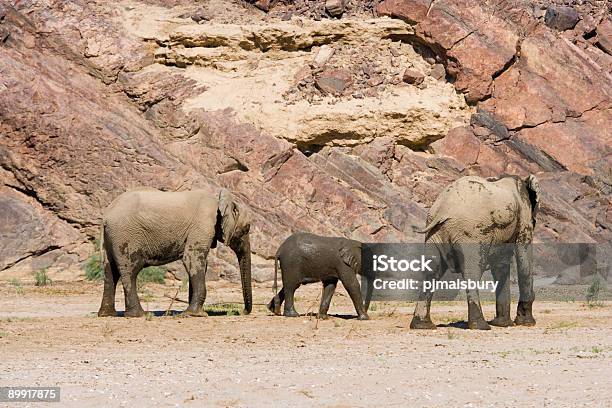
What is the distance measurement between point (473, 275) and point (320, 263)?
346cm

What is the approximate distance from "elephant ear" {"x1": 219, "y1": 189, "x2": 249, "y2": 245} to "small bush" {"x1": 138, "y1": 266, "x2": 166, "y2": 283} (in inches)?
322

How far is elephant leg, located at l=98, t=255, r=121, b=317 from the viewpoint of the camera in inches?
754

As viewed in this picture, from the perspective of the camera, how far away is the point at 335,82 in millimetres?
35812

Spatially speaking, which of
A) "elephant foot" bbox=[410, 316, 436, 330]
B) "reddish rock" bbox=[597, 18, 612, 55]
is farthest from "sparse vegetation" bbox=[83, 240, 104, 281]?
"reddish rock" bbox=[597, 18, 612, 55]

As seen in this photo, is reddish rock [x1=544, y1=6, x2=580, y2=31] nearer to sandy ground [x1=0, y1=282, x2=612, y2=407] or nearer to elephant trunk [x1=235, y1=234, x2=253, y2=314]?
sandy ground [x1=0, y1=282, x2=612, y2=407]

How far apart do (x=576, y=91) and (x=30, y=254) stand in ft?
59.6

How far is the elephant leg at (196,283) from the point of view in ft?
62.0

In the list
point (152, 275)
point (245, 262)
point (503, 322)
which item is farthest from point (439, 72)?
point (503, 322)

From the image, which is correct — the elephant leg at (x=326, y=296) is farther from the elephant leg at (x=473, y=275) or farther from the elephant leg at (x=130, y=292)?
the elephant leg at (x=130, y=292)

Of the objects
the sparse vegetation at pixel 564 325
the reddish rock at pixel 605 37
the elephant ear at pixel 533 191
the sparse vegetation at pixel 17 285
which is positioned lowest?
the sparse vegetation at pixel 17 285

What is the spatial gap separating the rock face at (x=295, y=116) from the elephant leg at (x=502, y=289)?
12258 mm

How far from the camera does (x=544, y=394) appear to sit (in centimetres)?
1002

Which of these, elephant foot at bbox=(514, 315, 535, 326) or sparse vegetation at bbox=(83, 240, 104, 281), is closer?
elephant foot at bbox=(514, 315, 535, 326)

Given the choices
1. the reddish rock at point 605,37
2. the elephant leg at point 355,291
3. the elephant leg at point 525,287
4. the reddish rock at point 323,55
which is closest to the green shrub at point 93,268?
the elephant leg at point 355,291
